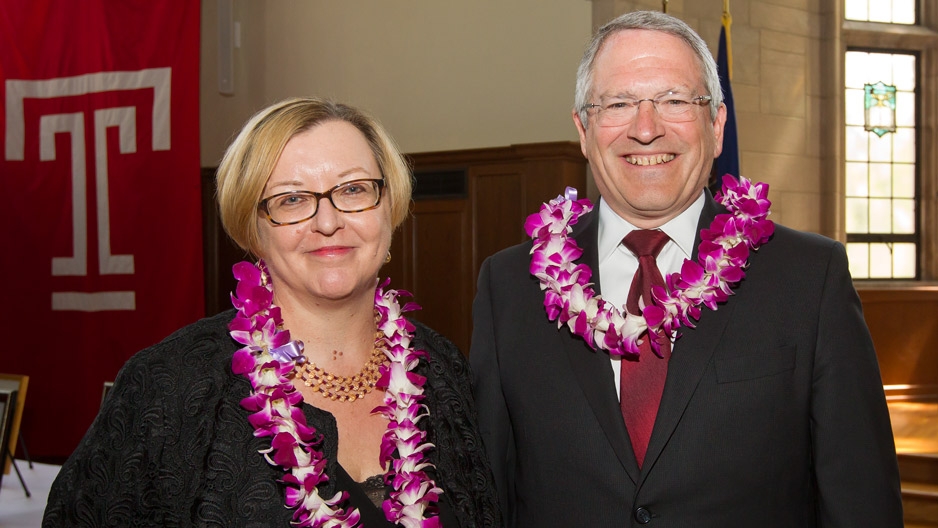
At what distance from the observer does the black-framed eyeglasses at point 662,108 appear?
1.74m

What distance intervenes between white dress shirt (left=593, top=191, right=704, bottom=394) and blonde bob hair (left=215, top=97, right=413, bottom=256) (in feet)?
1.54

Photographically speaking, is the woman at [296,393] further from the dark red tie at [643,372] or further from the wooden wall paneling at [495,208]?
the wooden wall paneling at [495,208]

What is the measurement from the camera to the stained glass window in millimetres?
9000

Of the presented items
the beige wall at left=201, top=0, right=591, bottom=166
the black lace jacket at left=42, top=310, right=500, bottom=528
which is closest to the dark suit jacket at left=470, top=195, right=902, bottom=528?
the black lace jacket at left=42, top=310, right=500, bottom=528

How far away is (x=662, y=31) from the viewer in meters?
1.75

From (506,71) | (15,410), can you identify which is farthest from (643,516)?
(506,71)

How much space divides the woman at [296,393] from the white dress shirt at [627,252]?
396 mm

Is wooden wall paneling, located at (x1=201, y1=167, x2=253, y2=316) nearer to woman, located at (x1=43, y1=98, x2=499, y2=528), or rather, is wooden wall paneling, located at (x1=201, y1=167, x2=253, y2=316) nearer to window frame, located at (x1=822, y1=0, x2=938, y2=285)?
window frame, located at (x1=822, y1=0, x2=938, y2=285)

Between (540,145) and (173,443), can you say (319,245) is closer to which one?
(173,443)

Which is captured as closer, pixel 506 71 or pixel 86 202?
pixel 86 202

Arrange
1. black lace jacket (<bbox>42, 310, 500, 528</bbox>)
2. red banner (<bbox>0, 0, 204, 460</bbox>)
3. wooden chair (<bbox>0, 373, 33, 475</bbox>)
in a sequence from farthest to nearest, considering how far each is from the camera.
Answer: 1. red banner (<bbox>0, 0, 204, 460</bbox>)
2. wooden chair (<bbox>0, 373, 33, 475</bbox>)
3. black lace jacket (<bbox>42, 310, 500, 528</bbox>)

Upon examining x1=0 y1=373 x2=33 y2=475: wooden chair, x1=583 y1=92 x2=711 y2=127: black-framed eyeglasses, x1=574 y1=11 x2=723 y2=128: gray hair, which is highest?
x1=574 y1=11 x2=723 y2=128: gray hair

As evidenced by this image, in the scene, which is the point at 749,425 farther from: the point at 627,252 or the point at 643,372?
the point at 627,252

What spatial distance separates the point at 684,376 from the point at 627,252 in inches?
11.6
